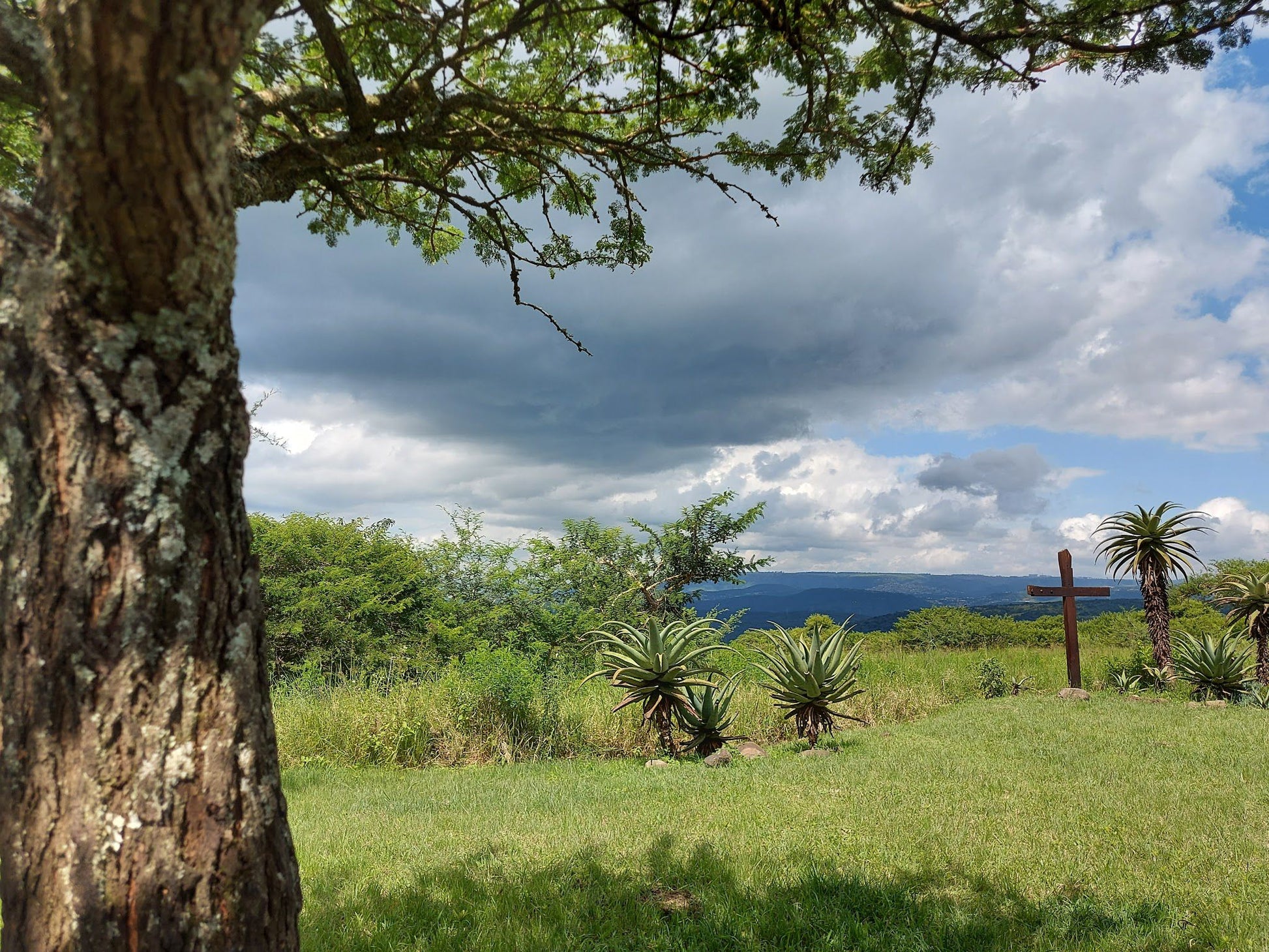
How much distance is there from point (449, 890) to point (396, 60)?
544 centimetres

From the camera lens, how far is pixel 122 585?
5.08 feet

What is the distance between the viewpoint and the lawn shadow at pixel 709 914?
3.04 m

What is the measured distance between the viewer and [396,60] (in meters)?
5.07

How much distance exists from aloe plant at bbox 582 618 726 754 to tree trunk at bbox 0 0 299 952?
557 centimetres

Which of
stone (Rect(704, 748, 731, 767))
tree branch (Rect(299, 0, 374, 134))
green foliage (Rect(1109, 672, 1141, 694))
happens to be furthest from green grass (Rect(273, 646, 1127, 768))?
tree branch (Rect(299, 0, 374, 134))

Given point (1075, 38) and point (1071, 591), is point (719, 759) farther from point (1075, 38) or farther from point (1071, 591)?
point (1071, 591)

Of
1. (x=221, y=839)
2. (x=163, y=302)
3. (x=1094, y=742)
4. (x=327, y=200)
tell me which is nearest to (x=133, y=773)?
(x=221, y=839)

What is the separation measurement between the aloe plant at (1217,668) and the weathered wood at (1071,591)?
5.74 feet

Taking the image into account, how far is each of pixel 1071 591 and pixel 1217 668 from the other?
7.87ft

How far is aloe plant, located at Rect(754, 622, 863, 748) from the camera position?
748cm

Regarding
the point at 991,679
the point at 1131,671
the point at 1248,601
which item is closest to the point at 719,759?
the point at 991,679

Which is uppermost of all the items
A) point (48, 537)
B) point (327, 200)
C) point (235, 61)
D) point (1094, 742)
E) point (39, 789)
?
point (327, 200)

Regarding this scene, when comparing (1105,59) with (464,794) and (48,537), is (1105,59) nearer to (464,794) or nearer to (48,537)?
(48,537)

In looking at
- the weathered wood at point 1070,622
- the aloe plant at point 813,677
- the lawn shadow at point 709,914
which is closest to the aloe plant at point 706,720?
the aloe plant at point 813,677
